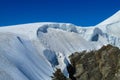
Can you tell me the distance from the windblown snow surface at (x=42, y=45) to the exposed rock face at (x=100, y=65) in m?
3.64

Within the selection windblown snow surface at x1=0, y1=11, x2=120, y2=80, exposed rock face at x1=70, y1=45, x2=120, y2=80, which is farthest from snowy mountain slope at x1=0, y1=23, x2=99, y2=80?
exposed rock face at x1=70, y1=45, x2=120, y2=80

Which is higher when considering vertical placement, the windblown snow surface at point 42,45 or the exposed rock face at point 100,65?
the windblown snow surface at point 42,45

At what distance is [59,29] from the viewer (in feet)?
182

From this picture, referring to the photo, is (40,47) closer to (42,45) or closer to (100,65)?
(42,45)

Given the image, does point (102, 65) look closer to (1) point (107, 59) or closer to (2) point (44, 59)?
(1) point (107, 59)

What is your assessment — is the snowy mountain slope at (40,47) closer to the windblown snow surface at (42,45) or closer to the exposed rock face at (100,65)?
the windblown snow surface at (42,45)

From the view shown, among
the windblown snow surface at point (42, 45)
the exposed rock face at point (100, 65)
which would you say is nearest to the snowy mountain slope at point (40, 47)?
the windblown snow surface at point (42, 45)

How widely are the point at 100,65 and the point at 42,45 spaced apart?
548 inches

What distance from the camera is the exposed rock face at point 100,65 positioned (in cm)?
3123

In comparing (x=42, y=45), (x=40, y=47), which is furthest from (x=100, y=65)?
(x=42, y=45)

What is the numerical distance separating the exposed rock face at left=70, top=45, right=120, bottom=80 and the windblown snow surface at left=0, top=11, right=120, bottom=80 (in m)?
3.64

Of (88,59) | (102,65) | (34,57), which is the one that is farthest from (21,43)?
(102,65)

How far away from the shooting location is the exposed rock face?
31234 mm

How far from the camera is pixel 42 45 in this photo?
1780 inches
